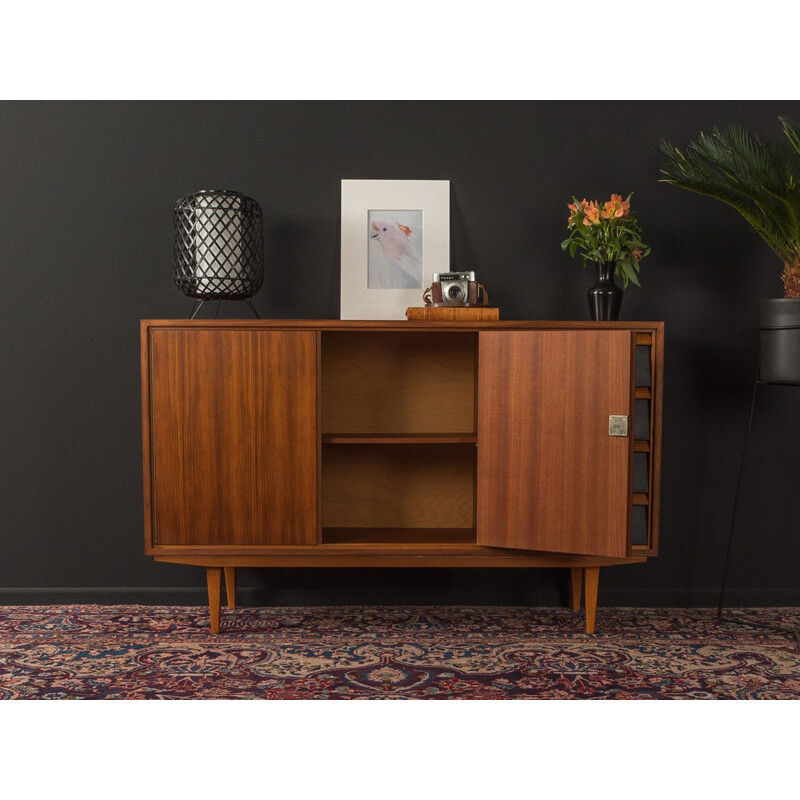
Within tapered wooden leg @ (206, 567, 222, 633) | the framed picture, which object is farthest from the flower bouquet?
tapered wooden leg @ (206, 567, 222, 633)

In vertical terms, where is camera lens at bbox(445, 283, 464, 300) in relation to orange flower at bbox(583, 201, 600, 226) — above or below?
below

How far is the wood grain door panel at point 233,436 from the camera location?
8.36ft

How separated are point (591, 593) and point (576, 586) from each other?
30 centimetres

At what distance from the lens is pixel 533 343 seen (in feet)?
8.30

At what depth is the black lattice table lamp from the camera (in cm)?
272

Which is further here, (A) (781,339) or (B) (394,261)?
(B) (394,261)

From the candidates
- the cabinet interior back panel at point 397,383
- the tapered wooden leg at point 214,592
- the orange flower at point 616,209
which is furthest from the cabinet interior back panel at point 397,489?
the orange flower at point 616,209

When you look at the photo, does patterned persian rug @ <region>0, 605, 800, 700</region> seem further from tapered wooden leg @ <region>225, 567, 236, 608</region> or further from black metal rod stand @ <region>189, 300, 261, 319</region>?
black metal rod stand @ <region>189, 300, 261, 319</region>

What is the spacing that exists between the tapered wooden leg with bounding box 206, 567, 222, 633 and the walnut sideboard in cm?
8

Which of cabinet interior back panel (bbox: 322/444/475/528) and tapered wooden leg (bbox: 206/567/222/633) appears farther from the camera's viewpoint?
cabinet interior back panel (bbox: 322/444/475/528)

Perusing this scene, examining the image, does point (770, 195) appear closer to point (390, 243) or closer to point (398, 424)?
Answer: point (390, 243)

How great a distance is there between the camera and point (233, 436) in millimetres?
2559

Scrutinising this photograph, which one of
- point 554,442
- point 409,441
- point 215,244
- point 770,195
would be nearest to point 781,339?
point 770,195

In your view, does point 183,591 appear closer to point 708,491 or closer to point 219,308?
point 219,308
